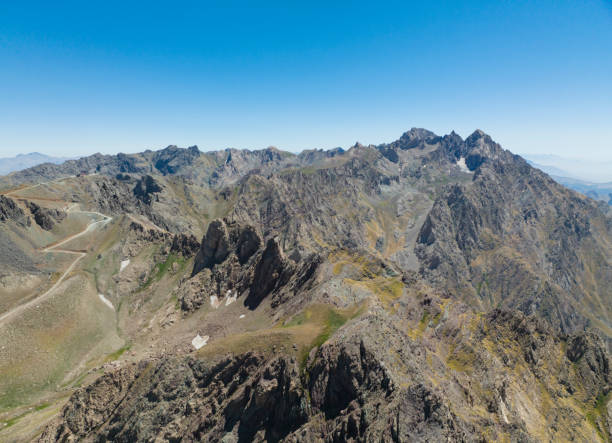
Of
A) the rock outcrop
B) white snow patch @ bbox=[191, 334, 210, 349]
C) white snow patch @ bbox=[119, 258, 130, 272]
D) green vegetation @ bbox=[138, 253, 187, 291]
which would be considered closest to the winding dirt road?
the rock outcrop

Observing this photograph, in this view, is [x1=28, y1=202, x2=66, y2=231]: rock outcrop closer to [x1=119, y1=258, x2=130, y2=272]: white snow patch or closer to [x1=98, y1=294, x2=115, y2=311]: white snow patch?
[x1=119, y1=258, x2=130, y2=272]: white snow patch

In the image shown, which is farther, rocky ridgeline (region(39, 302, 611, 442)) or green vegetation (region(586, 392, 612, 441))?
green vegetation (region(586, 392, 612, 441))

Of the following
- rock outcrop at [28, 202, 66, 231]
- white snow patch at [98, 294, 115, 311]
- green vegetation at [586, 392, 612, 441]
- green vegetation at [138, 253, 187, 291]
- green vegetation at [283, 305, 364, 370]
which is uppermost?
rock outcrop at [28, 202, 66, 231]

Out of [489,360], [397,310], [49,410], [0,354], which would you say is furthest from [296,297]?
[0,354]

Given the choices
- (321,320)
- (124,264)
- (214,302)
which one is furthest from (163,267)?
(321,320)

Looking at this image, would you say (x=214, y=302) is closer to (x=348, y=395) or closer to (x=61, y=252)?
(x=61, y=252)

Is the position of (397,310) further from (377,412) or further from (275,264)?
(275,264)

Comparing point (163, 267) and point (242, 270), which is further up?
point (242, 270)

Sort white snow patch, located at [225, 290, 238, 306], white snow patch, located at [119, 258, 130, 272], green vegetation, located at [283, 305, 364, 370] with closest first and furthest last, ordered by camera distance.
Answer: green vegetation, located at [283, 305, 364, 370], white snow patch, located at [225, 290, 238, 306], white snow patch, located at [119, 258, 130, 272]

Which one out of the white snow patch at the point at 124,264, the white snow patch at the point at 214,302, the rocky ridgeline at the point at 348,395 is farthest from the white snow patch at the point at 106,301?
the rocky ridgeline at the point at 348,395
